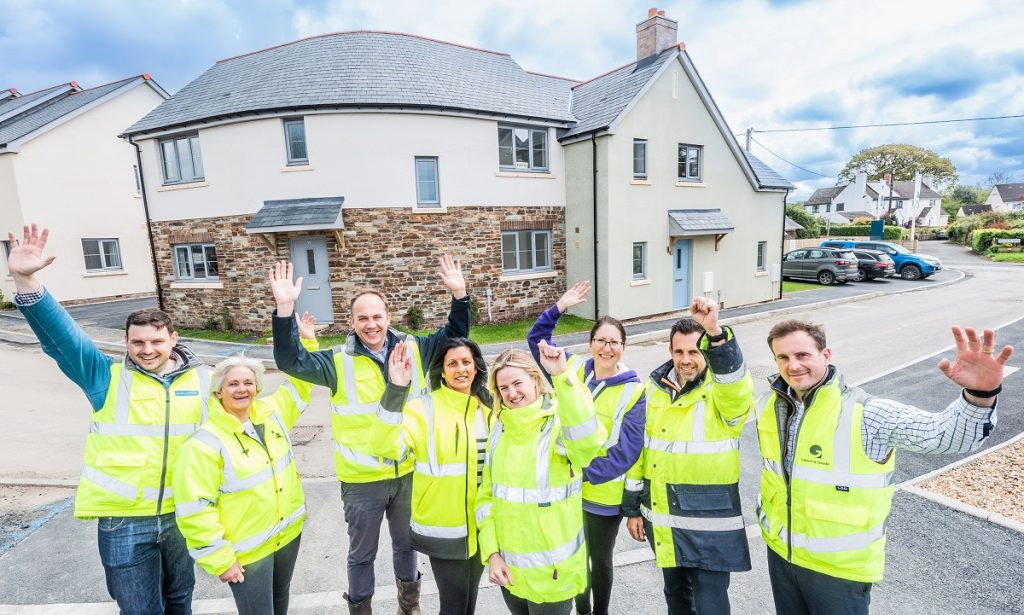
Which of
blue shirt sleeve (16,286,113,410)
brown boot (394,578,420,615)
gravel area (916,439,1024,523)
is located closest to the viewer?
blue shirt sleeve (16,286,113,410)

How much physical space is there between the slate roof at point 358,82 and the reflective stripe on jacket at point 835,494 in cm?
1278

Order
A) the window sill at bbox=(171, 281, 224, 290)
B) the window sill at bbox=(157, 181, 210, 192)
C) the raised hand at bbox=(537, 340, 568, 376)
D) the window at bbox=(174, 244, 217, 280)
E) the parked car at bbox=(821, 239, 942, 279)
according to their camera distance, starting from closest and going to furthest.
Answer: the raised hand at bbox=(537, 340, 568, 376), the window sill at bbox=(157, 181, 210, 192), the window sill at bbox=(171, 281, 224, 290), the window at bbox=(174, 244, 217, 280), the parked car at bbox=(821, 239, 942, 279)

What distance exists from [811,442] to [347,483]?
111 inches

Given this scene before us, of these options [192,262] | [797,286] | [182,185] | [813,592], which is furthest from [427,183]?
[797,286]

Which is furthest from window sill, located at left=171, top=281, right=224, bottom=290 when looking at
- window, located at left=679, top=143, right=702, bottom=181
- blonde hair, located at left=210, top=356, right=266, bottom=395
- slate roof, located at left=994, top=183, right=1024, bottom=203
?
slate roof, located at left=994, top=183, right=1024, bottom=203

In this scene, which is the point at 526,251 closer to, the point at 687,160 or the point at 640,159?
the point at 640,159

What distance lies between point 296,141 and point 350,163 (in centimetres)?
166

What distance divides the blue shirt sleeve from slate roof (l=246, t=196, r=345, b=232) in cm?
1026

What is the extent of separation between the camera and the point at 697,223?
52.4ft

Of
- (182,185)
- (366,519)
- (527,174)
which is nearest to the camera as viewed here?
(366,519)

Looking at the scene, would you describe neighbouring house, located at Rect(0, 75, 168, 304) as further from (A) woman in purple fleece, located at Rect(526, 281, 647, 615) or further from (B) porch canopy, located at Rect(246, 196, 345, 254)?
(A) woman in purple fleece, located at Rect(526, 281, 647, 615)

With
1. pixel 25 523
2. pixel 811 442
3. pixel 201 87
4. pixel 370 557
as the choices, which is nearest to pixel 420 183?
pixel 201 87

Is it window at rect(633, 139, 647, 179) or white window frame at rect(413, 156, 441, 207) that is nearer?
white window frame at rect(413, 156, 441, 207)

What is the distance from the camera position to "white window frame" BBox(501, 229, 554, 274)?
1520 cm
